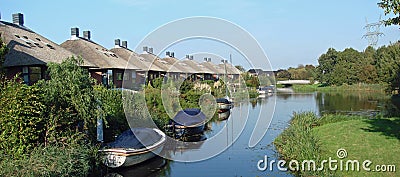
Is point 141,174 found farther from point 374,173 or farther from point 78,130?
point 374,173

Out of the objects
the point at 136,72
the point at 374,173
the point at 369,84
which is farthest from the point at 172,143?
the point at 369,84

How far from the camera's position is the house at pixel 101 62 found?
2252 cm

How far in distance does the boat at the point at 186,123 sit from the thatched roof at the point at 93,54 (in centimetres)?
890

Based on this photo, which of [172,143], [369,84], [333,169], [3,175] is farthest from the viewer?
Answer: [369,84]

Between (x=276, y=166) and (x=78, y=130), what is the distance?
563cm

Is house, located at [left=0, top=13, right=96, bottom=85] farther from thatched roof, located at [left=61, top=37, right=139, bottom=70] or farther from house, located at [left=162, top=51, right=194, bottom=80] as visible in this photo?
house, located at [left=162, top=51, right=194, bottom=80]

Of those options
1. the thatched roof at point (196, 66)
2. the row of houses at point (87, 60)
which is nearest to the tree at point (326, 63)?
the row of houses at point (87, 60)

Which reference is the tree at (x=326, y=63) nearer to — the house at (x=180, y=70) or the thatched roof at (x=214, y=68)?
the thatched roof at (x=214, y=68)

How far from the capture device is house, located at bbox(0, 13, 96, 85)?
1498 centimetres

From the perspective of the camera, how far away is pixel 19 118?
24.4 ft

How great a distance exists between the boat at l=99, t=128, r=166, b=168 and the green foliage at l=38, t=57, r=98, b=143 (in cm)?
84

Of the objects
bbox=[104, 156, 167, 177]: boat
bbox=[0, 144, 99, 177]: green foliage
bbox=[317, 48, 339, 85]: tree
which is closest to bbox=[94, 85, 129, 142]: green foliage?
bbox=[104, 156, 167, 177]: boat

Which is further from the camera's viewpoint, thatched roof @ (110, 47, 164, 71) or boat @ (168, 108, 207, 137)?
thatched roof @ (110, 47, 164, 71)

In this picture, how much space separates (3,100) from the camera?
755 centimetres
